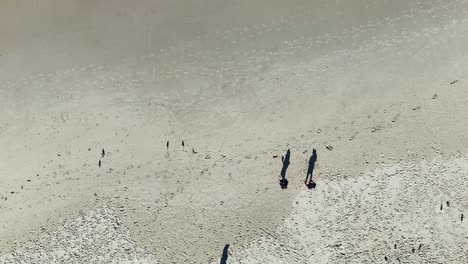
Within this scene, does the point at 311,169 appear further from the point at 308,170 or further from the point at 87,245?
the point at 87,245

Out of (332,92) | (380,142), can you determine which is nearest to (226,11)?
(332,92)

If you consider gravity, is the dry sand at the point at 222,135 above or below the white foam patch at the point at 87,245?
above

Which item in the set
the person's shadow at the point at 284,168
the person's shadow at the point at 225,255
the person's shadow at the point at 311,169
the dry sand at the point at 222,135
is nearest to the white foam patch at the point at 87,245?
the dry sand at the point at 222,135

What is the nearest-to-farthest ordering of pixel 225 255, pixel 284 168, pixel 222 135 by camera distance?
pixel 225 255, pixel 284 168, pixel 222 135

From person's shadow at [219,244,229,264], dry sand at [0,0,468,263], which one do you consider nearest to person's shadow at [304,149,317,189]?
dry sand at [0,0,468,263]

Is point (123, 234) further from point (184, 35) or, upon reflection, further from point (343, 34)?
point (343, 34)

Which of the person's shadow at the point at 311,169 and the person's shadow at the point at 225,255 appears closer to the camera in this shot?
the person's shadow at the point at 225,255

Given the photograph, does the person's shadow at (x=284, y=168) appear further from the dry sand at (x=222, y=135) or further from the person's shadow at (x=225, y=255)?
the person's shadow at (x=225, y=255)

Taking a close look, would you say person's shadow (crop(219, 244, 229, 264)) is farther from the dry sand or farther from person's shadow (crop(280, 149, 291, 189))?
person's shadow (crop(280, 149, 291, 189))

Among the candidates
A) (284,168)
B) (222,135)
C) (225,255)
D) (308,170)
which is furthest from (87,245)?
(308,170)
